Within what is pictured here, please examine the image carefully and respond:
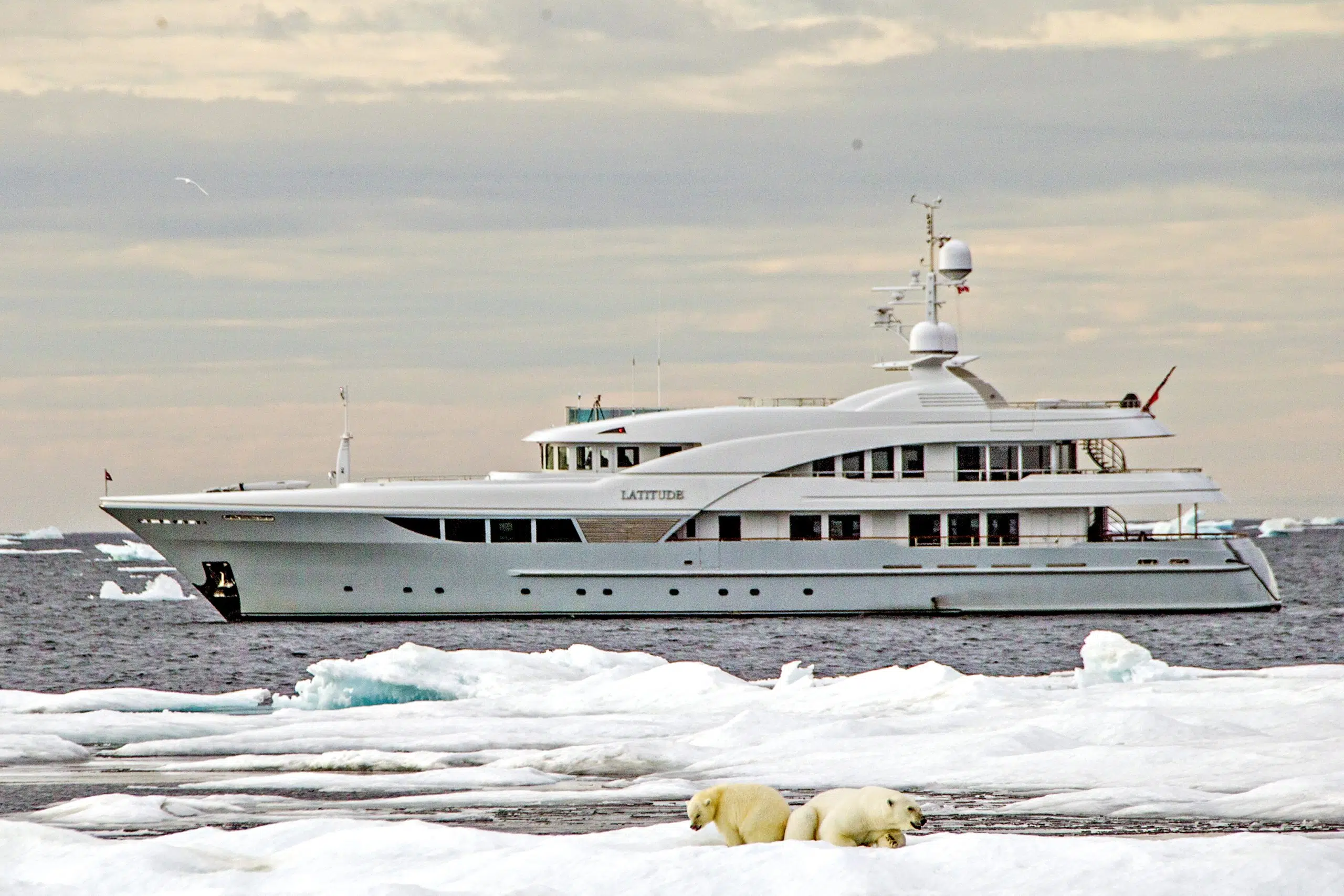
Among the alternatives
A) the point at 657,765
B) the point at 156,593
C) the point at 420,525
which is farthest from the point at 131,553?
the point at 657,765

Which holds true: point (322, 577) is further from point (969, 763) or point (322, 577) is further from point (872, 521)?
point (969, 763)

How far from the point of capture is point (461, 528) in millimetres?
38344

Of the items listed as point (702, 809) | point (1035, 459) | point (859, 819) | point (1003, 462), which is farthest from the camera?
point (1035, 459)

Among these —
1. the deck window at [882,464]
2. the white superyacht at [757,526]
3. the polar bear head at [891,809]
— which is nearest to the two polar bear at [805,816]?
the polar bear head at [891,809]

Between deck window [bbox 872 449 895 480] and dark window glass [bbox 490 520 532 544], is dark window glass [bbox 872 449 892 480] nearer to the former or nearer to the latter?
deck window [bbox 872 449 895 480]

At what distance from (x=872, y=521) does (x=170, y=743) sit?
72.3 feet

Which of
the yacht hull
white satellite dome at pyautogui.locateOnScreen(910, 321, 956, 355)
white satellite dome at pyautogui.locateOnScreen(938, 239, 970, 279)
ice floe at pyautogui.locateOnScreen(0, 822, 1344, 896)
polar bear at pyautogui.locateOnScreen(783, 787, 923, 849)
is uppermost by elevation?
white satellite dome at pyautogui.locateOnScreen(938, 239, 970, 279)

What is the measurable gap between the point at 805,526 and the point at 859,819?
27.6m

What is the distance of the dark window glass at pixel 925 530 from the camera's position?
1558 inches

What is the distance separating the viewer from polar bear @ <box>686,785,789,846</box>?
12266 mm

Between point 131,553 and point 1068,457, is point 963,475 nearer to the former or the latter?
point 1068,457

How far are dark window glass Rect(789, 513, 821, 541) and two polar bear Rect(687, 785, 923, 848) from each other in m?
26.8

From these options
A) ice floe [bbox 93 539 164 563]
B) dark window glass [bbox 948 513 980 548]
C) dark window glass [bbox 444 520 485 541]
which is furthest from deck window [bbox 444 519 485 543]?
ice floe [bbox 93 539 164 563]

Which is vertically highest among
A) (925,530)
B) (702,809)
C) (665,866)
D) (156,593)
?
(925,530)
